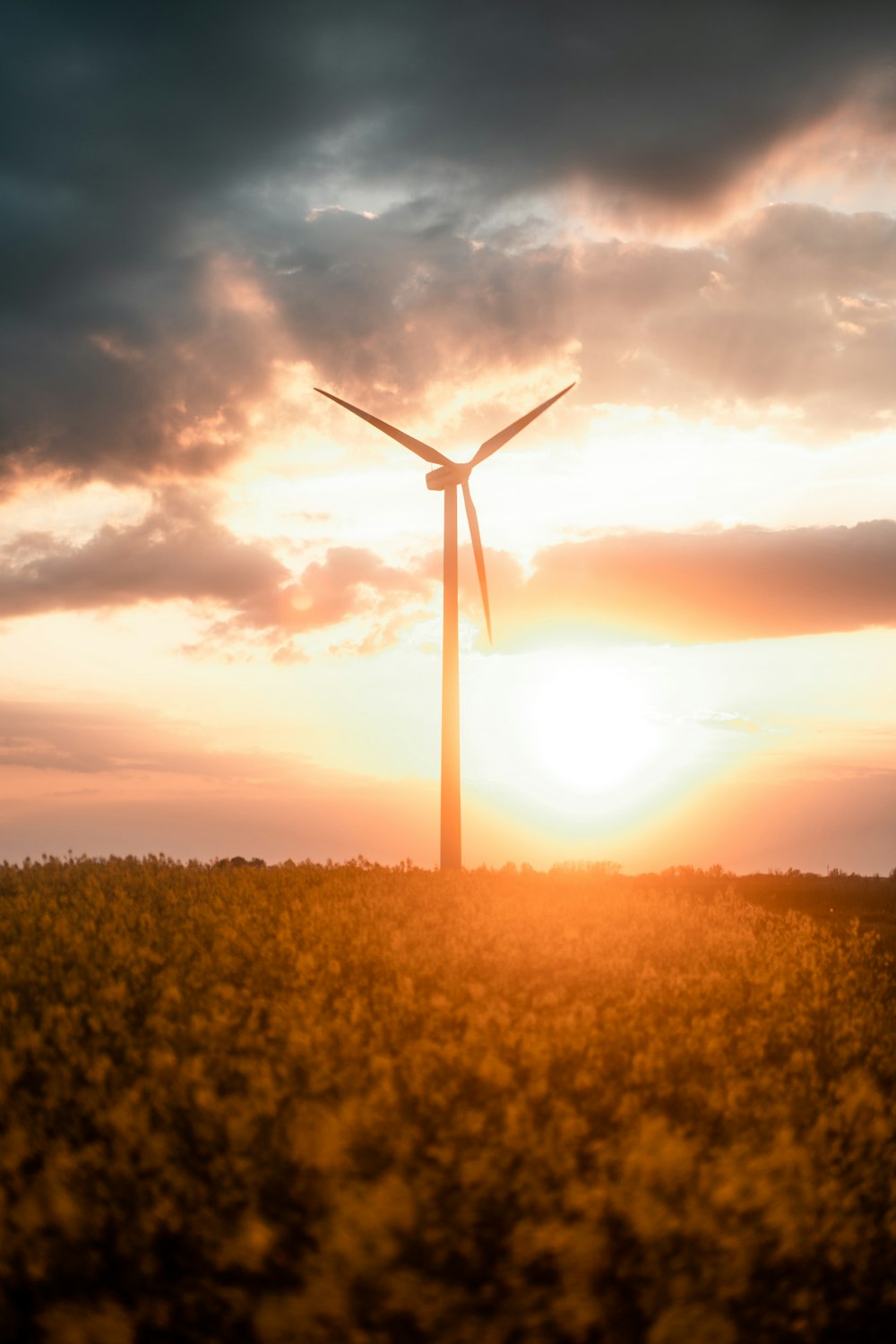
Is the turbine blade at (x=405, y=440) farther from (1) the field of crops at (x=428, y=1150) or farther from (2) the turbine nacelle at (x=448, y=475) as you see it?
(1) the field of crops at (x=428, y=1150)

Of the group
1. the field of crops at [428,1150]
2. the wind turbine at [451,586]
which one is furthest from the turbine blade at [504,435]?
the field of crops at [428,1150]

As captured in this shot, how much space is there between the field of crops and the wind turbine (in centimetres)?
1509

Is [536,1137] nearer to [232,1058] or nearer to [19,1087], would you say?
[232,1058]

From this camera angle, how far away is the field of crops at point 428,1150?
241 inches

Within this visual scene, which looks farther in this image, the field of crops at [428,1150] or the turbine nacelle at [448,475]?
the turbine nacelle at [448,475]

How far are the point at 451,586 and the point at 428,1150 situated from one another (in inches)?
902

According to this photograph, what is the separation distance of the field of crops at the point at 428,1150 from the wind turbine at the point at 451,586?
15.1 metres

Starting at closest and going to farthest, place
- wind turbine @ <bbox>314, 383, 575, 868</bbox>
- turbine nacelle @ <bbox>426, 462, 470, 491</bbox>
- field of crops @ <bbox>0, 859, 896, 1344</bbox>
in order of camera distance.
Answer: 1. field of crops @ <bbox>0, 859, 896, 1344</bbox>
2. wind turbine @ <bbox>314, 383, 575, 868</bbox>
3. turbine nacelle @ <bbox>426, 462, 470, 491</bbox>

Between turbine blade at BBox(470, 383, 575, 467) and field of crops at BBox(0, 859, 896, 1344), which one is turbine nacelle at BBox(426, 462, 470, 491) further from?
field of crops at BBox(0, 859, 896, 1344)

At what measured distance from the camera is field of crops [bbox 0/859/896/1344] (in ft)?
20.1

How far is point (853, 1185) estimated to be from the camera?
773cm

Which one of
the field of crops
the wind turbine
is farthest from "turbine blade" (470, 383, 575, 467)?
the field of crops

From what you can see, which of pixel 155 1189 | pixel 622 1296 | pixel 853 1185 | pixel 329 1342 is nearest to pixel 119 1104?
pixel 155 1189

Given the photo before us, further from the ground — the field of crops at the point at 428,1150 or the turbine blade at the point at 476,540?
the turbine blade at the point at 476,540
